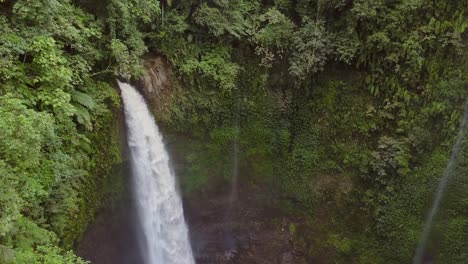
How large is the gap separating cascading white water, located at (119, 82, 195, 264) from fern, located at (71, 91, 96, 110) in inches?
42.9

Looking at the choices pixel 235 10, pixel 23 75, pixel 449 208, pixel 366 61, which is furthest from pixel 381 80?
pixel 23 75

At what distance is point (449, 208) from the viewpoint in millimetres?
8703

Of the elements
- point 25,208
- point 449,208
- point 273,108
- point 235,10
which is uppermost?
point 235,10

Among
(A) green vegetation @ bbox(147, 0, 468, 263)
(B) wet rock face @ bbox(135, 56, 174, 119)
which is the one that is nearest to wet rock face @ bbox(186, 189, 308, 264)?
(A) green vegetation @ bbox(147, 0, 468, 263)

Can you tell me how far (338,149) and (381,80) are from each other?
205cm

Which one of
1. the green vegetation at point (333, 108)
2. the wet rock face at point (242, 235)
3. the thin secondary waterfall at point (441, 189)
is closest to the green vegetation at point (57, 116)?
the green vegetation at point (333, 108)

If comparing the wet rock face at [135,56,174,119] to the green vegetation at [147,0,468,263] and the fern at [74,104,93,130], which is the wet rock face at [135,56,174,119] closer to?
the green vegetation at [147,0,468,263]

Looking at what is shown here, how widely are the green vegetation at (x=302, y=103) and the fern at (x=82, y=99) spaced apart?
32 millimetres

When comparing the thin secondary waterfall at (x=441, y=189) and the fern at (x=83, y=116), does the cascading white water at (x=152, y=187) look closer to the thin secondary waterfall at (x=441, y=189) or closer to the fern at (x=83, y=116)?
the fern at (x=83, y=116)

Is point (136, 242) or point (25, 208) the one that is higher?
point (25, 208)

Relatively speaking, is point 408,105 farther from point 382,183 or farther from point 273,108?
point 273,108

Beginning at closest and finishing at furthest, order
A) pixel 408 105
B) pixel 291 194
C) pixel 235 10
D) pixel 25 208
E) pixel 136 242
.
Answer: pixel 25 208
pixel 136 242
pixel 408 105
pixel 235 10
pixel 291 194

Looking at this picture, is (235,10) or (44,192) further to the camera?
(235,10)

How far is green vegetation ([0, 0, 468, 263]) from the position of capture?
6973 mm
